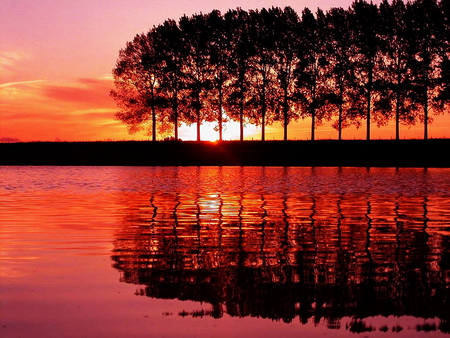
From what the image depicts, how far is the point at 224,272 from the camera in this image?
467 inches

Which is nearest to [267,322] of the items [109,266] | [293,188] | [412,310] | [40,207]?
[412,310]

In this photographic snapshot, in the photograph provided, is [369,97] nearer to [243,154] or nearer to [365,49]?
[365,49]

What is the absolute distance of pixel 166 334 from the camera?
8.10 meters

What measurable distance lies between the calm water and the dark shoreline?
166ft

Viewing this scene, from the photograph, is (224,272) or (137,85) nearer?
(224,272)

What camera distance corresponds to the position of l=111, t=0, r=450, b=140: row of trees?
262 ft

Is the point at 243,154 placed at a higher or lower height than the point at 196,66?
lower

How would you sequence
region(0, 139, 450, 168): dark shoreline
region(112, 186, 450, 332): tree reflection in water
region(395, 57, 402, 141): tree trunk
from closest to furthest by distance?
region(112, 186, 450, 332): tree reflection in water, region(0, 139, 450, 168): dark shoreline, region(395, 57, 402, 141): tree trunk

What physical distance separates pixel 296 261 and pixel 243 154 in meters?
66.6

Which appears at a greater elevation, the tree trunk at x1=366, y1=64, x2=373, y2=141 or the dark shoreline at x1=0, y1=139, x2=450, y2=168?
the tree trunk at x1=366, y1=64, x2=373, y2=141

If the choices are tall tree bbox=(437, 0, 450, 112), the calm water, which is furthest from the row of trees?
the calm water

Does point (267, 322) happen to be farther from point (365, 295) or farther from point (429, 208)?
point (429, 208)

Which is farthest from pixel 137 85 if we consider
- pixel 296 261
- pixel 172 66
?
pixel 296 261

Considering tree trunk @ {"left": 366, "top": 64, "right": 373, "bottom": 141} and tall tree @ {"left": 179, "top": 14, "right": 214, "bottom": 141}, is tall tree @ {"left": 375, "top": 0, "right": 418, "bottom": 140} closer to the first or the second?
tree trunk @ {"left": 366, "top": 64, "right": 373, "bottom": 141}
